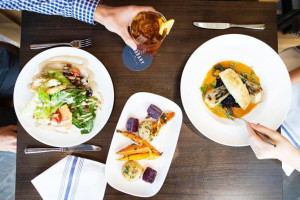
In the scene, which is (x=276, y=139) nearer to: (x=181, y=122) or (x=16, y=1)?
(x=181, y=122)

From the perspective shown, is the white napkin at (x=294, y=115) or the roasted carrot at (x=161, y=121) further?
the white napkin at (x=294, y=115)

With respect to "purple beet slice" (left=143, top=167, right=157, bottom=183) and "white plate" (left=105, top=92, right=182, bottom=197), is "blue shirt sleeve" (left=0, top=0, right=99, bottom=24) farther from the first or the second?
"purple beet slice" (left=143, top=167, right=157, bottom=183)

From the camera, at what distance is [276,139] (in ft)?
3.70

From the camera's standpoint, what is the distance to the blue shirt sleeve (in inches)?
45.2

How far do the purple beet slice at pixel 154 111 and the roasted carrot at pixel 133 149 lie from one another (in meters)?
0.18

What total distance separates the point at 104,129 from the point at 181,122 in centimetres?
43

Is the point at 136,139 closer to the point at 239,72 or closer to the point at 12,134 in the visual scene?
the point at 239,72

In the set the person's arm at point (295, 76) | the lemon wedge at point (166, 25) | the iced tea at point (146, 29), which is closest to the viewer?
the lemon wedge at point (166, 25)

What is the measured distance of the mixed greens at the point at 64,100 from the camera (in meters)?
1.16

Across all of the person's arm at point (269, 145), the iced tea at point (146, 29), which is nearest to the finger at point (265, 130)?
the person's arm at point (269, 145)

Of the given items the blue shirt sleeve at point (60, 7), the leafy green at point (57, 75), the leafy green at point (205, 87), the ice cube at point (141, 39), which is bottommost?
the leafy green at point (205, 87)

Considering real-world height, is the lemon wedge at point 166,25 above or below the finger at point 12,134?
above

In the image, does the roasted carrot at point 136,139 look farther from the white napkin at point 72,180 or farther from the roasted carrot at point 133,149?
the white napkin at point 72,180

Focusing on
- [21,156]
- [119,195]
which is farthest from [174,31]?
[21,156]
